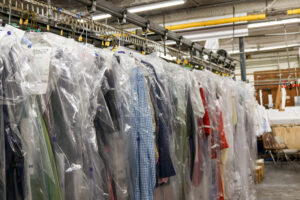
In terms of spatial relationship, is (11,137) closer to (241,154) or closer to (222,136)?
(222,136)

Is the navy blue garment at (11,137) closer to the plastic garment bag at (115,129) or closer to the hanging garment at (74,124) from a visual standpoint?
the hanging garment at (74,124)

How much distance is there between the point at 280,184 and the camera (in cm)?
611

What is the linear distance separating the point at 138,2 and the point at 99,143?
5.63 meters

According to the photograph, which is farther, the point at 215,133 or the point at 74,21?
the point at 215,133

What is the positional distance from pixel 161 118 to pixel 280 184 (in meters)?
5.24

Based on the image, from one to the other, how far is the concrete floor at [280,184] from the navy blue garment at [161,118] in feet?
13.1

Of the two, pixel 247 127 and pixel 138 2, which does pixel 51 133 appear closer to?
pixel 247 127

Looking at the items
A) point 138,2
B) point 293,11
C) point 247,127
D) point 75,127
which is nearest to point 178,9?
point 138,2

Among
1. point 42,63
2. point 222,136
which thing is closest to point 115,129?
point 42,63

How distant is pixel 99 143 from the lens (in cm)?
154

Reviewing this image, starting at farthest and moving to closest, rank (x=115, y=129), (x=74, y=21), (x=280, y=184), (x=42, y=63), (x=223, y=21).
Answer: (x=223, y=21) → (x=280, y=184) → (x=74, y=21) → (x=115, y=129) → (x=42, y=63)

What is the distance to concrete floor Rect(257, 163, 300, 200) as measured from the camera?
17.3 feet

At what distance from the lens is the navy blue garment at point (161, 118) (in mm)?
1843

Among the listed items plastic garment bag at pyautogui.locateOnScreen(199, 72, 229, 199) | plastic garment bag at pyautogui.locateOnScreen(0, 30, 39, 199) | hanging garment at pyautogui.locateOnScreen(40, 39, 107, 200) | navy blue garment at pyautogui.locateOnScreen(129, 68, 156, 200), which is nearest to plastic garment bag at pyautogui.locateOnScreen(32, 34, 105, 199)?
hanging garment at pyautogui.locateOnScreen(40, 39, 107, 200)
